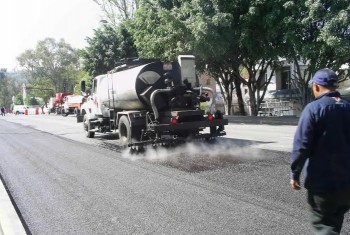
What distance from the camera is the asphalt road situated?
5137mm

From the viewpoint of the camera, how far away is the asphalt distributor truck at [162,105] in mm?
11609

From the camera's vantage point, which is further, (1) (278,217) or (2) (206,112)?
(2) (206,112)

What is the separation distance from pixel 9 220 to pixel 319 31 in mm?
18081

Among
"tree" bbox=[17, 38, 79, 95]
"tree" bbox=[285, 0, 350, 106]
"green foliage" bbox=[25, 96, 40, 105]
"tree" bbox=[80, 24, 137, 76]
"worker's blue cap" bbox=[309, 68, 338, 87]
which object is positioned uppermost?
"tree" bbox=[17, 38, 79, 95]

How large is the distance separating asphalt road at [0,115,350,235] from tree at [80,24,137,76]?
87.9ft

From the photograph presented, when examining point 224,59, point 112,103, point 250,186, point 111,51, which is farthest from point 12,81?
point 250,186

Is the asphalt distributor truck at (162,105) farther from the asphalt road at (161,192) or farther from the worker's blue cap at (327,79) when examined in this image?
the worker's blue cap at (327,79)

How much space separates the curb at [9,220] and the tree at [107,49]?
31.9 m

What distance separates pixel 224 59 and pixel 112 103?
46.0ft

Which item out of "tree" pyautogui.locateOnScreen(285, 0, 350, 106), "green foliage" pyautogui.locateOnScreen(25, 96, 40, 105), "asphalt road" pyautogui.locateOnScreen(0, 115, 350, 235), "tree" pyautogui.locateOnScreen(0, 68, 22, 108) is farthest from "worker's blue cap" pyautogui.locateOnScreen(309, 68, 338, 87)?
"tree" pyautogui.locateOnScreen(0, 68, 22, 108)

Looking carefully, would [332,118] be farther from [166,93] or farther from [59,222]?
[166,93]

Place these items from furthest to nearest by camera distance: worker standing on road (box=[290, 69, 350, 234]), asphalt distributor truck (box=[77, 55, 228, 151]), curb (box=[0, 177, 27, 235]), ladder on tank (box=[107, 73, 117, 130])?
ladder on tank (box=[107, 73, 117, 130]), asphalt distributor truck (box=[77, 55, 228, 151]), curb (box=[0, 177, 27, 235]), worker standing on road (box=[290, 69, 350, 234])

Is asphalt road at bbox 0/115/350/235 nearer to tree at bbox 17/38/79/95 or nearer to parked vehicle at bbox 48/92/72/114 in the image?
parked vehicle at bbox 48/92/72/114

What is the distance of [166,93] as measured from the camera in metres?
12.1
